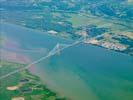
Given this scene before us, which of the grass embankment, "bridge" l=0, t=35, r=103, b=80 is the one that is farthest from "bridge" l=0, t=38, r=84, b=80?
the grass embankment

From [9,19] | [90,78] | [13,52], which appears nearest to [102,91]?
[90,78]

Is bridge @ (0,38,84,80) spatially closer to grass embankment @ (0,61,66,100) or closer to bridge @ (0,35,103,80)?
bridge @ (0,35,103,80)

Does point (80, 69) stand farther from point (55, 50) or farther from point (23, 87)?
point (23, 87)

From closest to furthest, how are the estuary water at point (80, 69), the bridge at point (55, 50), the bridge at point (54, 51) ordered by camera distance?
1. the estuary water at point (80, 69)
2. the bridge at point (54, 51)
3. the bridge at point (55, 50)

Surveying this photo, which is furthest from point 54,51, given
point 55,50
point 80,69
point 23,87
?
point 23,87

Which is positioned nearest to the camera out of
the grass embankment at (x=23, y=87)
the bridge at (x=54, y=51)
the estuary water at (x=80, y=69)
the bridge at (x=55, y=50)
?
the grass embankment at (x=23, y=87)

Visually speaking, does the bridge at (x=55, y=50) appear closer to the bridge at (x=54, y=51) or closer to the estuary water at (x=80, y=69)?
the bridge at (x=54, y=51)

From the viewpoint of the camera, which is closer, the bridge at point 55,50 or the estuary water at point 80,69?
the estuary water at point 80,69

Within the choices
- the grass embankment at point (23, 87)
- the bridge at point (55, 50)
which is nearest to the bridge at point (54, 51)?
the bridge at point (55, 50)

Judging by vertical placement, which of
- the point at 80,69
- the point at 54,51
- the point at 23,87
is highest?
the point at 54,51

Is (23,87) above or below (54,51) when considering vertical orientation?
below

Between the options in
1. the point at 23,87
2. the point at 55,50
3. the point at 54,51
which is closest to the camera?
the point at 23,87
